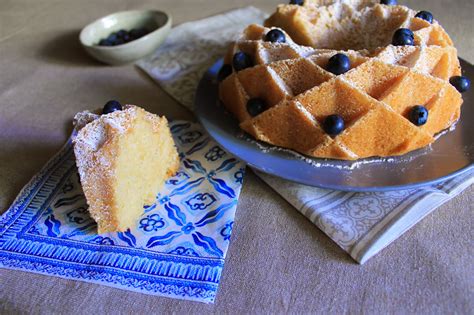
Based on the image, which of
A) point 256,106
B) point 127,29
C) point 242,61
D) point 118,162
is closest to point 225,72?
point 242,61

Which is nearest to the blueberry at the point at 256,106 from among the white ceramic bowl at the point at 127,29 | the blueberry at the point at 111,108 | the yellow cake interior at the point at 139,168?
the yellow cake interior at the point at 139,168

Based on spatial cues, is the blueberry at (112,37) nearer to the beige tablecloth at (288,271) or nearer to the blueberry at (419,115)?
the beige tablecloth at (288,271)

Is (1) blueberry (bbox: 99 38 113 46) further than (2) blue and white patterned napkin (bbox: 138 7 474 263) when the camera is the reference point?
Yes

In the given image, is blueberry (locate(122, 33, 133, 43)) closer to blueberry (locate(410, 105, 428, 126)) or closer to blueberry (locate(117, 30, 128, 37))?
blueberry (locate(117, 30, 128, 37))

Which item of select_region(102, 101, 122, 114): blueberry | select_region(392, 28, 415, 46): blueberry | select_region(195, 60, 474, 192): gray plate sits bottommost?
select_region(195, 60, 474, 192): gray plate

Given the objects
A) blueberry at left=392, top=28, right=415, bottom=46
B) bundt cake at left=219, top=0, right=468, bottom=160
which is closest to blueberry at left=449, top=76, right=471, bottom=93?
bundt cake at left=219, top=0, right=468, bottom=160

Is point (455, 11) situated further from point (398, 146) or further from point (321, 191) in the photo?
point (321, 191)

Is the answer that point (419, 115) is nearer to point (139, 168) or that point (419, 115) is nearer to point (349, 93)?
point (349, 93)
